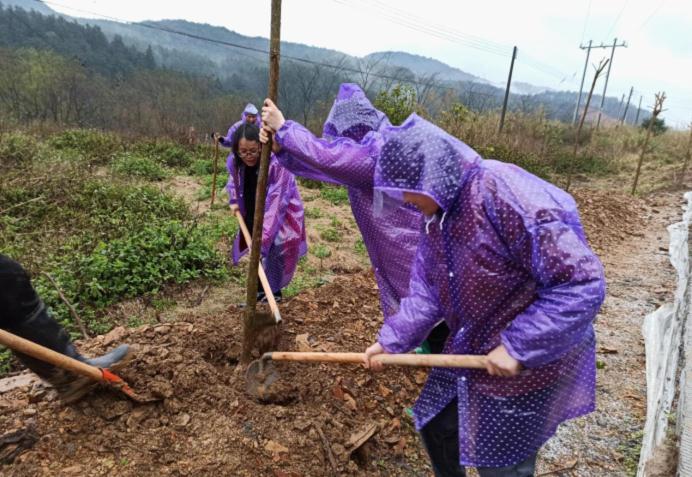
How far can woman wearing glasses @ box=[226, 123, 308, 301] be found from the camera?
327cm

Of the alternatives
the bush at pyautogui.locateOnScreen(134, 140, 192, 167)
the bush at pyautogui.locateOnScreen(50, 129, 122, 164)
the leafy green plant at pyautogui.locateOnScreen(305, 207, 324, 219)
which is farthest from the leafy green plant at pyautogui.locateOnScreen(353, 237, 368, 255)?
the bush at pyautogui.locateOnScreen(50, 129, 122, 164)

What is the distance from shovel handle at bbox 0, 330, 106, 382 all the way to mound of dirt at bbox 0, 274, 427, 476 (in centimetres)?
34

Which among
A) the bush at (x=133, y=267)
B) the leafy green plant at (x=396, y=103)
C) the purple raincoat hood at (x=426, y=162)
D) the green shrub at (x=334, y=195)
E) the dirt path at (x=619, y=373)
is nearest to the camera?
the purple raincoat hood at (x=426, y=162)

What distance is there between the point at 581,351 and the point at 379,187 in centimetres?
87

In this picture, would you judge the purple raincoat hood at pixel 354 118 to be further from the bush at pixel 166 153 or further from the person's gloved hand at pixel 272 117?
the bush at pixel 166 153

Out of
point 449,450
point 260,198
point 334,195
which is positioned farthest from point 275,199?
point 334,195

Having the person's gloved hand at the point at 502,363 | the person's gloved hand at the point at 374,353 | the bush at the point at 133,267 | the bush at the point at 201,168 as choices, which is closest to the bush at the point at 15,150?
the bush at the point at 201,168

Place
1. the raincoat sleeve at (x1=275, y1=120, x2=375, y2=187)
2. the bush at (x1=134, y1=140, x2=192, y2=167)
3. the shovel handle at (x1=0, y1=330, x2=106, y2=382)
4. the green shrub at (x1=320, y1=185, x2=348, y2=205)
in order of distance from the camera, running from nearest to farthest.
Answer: the shovel handle at (x1=0, y1=330, x2=106, y2=382) → the raincoat sleeve at (x1=275, y1=120, x2=375, y2=187) → the green shrub at (x1=320, y1=185, x2=348, y2=205) → the bush at (x1=134, y1=140, x2=192, y2=167)

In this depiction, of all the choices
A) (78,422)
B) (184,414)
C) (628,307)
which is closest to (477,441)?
(184,414)

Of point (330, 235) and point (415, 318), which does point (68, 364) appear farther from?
point (330, 235)

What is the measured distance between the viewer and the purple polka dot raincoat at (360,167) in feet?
6.57

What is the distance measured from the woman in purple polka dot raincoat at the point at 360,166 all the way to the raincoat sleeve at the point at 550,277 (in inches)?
28.8

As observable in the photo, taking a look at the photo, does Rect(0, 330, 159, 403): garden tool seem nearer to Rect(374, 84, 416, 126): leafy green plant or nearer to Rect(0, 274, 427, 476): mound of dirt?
Rect(0, 274, 427, 476): mound of dirt

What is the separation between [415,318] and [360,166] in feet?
2.47
